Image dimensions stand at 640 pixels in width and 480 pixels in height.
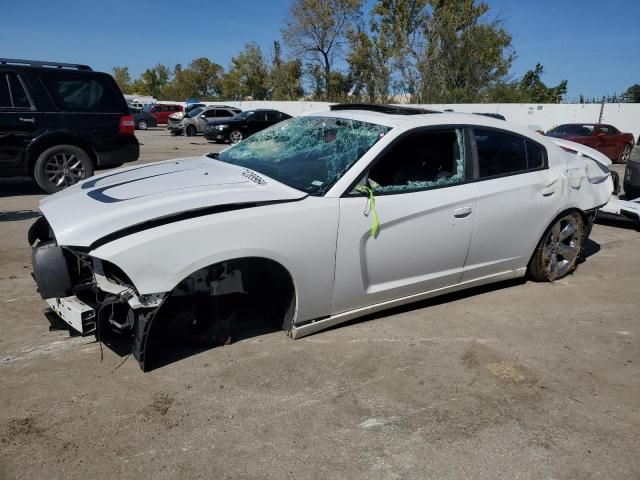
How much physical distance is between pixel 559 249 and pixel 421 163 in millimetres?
1862

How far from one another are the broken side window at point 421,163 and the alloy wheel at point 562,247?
132 centimetres

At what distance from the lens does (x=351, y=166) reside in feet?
11.6

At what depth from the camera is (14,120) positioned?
293 inches

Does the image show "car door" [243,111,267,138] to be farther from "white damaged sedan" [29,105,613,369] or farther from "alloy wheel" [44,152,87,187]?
"white damaged sedan" [29,105,613,369]

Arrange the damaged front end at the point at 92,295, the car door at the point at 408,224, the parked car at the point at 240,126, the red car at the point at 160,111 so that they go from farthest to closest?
the red car at the point at 160,111 < the parked car at the point at 240,126 < the car door at the point at 408,224 < the damaged front end at the point at 92,295

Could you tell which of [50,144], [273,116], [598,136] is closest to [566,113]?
[598,136]

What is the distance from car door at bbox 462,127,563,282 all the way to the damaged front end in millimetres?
2444

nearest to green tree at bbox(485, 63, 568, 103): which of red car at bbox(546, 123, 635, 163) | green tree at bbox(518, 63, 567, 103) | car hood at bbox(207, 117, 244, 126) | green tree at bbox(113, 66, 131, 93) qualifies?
green tree at bbox(518, 63, 567, 103)

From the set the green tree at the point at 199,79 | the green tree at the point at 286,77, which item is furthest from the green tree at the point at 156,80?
the green tree at the point at 286,77

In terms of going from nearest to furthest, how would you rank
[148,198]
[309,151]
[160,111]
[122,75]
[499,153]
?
1. [148,198]
2. [309,151]
3. [499,153]
4. [160,111]
5. [122,75]

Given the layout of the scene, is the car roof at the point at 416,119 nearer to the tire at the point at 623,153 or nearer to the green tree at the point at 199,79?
the tire at the point at 623,153

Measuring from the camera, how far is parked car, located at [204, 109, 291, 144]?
22.5 m

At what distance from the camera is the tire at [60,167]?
775cm

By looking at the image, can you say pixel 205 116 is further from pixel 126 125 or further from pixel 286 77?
pixel 286 77
